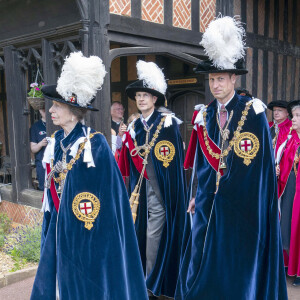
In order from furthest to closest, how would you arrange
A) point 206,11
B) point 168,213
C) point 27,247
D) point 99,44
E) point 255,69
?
point 255,69, point 206,11, point 99,44, point 27,247, point 168,213

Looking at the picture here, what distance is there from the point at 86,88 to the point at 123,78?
221 inches

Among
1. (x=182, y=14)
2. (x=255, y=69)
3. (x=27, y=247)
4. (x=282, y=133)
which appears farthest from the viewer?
(x=255, y=69)

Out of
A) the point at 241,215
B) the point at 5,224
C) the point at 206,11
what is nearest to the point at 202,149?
the point at 241,215

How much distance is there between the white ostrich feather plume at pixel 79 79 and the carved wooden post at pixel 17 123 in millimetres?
3754

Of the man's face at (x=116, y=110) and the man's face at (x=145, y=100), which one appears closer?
the man's face at (x=145, y=100)

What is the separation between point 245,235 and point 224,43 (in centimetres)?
159

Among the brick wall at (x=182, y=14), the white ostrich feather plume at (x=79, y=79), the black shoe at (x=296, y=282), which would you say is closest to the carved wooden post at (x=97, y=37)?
the brick wall at (x=182, y=14)

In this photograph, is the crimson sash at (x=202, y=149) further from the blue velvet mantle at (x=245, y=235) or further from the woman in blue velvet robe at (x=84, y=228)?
the woman in blue velvet robe at (x=84, y=228)

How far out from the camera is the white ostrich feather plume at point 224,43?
134 inches

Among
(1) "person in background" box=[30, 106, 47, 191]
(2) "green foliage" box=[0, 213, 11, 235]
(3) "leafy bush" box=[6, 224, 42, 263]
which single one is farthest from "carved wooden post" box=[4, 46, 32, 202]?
(3) "leafy bush" box=[6, 224, 42, 263]

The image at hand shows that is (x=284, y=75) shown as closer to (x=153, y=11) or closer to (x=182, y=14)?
(x=182, y=14)

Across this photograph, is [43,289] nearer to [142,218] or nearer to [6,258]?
[142,218]

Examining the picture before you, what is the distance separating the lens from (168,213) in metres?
4.30

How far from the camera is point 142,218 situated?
4.43 meters
